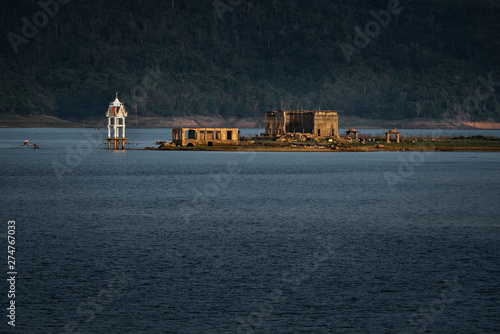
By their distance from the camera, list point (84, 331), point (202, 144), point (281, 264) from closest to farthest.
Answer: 1. point (84, 331)
2. point (281, 264)
3. point (202, 144)

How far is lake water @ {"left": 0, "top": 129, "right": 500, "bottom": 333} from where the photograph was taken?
110ft

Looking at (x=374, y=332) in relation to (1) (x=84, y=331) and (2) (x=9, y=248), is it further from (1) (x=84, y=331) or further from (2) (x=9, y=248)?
(2) (x=9, y=248)

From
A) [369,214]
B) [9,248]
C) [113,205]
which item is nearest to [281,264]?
[9,248]

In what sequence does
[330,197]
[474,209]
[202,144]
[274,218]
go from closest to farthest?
1. [274,218]
2. [474,209]
3. [330,197]
4. [202,144]

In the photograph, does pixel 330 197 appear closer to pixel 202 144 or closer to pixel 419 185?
pixel 419 185

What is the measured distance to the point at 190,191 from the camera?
93188 millimetres

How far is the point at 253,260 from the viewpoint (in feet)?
148

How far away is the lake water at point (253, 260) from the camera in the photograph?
110 ft

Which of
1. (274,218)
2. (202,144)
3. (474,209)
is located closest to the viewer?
A: (274,218)

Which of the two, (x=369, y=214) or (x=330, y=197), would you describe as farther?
(x=330, y=197)

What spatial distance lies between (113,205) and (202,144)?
408ft

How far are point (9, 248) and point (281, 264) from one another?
18983 millimetres

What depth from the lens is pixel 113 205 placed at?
248 feet

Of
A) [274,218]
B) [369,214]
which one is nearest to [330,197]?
[369,214]
